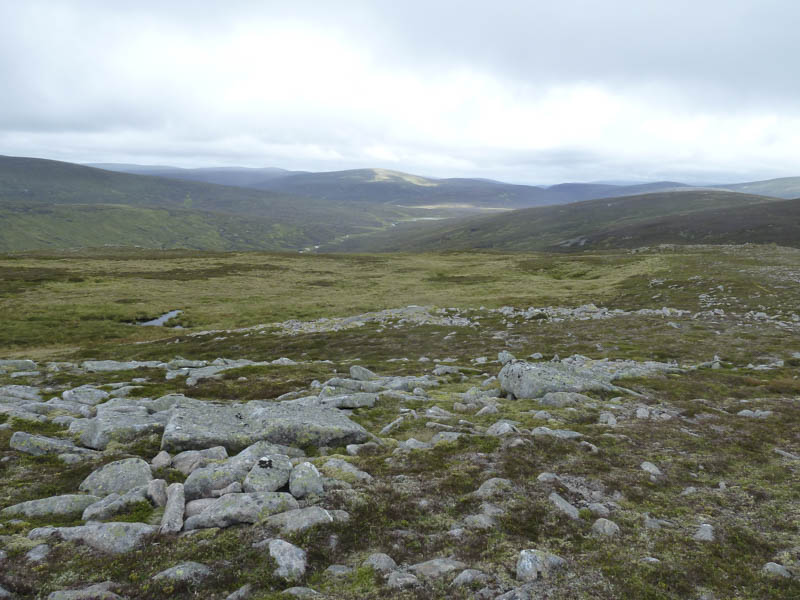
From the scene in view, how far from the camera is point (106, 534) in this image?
22.0ft

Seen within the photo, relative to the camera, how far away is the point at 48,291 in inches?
2948

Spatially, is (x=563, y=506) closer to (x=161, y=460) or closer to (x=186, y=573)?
(x=186, y=573)

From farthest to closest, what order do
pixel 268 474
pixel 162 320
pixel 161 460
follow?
pixel 162 320 < pixel 161 460 < pixel 268 474

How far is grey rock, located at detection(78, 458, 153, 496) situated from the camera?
8508mm

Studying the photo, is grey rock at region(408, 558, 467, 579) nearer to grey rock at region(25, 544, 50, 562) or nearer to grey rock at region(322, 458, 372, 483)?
grey rock at region(322, 458, 372, 483)

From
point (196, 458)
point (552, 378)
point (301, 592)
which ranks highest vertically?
point (301, 592)

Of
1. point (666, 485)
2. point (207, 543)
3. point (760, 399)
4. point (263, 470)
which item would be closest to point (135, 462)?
point (263, 470)

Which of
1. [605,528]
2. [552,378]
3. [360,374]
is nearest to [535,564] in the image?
[605,528]

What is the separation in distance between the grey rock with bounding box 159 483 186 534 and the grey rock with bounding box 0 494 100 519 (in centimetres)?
155

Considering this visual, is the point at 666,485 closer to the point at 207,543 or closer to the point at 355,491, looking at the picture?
the point at 355,491

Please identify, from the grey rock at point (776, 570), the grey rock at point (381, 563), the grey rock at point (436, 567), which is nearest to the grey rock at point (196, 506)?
the grey rock at point (381, 563)

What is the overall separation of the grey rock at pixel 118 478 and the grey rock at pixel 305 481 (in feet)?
10.3

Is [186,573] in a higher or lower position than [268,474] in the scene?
higher

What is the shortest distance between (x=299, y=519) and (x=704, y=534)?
23.7ft
